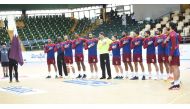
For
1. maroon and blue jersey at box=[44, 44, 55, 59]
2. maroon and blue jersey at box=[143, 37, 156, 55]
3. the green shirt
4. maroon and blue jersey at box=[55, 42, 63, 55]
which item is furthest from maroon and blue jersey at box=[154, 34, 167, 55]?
maroon and blue jersey at box=[44, 44, 55, 59]

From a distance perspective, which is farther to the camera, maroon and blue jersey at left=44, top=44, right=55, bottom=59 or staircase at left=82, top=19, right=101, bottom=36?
staircase at left=82, top=19, right=101, bottom=36

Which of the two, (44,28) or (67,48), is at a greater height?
(44,28)

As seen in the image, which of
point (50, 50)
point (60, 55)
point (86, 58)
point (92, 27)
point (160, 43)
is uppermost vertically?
point (92, 27)

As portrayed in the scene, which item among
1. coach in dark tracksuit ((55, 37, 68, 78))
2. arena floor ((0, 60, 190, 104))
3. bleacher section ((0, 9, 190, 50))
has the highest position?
bleacher section ((0, 9, 190, 50))

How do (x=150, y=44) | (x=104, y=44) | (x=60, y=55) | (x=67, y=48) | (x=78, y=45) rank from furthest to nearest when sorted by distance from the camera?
(x=60, y=55) < (x=67, y=48) < (x=78, y=45) < (x=104, y=44) < (x=150, y=44)

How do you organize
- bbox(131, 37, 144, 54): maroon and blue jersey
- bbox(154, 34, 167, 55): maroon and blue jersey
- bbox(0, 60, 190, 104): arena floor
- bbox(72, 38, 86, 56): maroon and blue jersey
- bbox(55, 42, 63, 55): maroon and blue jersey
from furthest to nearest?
bbox(55, 42, 63, 55): maroon and blue jersey < bbox(72, 38, 86, 56): maroon and blue jersey < bbox(131, 37, 144, 54): maroon and blue jersey < bbox(154, 34, 167, 55): maroon and blue jersey < bbox(0, 60, 190, 104): arena floor

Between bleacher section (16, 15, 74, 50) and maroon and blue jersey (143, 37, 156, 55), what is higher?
bleacher section (16, 15, 74, 50)

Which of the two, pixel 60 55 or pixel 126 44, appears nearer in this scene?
pixel 126 44

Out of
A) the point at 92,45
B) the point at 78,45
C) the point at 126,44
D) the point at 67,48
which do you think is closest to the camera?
the point at 126,44

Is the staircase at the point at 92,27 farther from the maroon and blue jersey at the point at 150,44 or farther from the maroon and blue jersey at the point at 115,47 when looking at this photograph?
the maroon and blue jersey at the point at 150,44

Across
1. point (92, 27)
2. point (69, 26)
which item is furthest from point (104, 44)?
point (69, 26)

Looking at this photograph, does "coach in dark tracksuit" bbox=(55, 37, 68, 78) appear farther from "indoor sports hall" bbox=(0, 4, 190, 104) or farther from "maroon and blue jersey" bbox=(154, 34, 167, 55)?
"maroon and blue jersey" bbox=(154, 34, 167, 55)

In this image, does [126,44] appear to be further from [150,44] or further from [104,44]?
[150,44]
